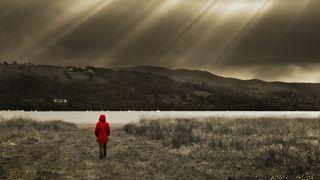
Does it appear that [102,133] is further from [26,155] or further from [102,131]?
[26,155]

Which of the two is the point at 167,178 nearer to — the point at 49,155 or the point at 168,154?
the point at 168,154

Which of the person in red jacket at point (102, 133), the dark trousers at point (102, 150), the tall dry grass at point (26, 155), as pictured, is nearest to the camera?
the tall dry grass at point (26, 155)

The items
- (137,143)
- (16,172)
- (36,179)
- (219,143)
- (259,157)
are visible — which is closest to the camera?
(36,179)

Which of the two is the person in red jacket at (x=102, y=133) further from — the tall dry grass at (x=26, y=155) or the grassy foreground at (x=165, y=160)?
the tall dry grass at (x=26, y=155)

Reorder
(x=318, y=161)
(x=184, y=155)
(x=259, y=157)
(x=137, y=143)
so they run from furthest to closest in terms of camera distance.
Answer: (x=137, y=143) → (x=184, y=155) → (x=259, y=157) → (x=318, y=161)

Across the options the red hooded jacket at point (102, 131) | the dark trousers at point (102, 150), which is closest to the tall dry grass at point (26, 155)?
the dark trousers at point (102, 150)

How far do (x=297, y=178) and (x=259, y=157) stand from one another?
180 inches

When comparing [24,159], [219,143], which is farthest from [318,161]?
[24,159]

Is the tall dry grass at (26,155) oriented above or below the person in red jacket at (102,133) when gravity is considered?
below

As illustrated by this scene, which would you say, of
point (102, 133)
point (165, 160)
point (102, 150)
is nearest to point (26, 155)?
point (102, 150)

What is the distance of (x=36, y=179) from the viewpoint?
1622 centimetres

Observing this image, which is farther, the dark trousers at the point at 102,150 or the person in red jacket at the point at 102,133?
the person in red jacket at the point at 102,133

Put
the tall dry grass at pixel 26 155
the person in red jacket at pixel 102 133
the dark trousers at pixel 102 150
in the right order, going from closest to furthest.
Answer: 1. the tall dry grass at pixel 26 155
2. the dark trousers at pixel 102 150
3. the person in red jacket at pixel 102 133

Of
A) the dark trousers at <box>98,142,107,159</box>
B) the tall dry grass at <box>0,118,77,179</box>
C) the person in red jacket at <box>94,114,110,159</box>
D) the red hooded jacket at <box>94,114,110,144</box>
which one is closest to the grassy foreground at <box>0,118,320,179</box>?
the tall dry grass at <box>0,118,77,179</box>
